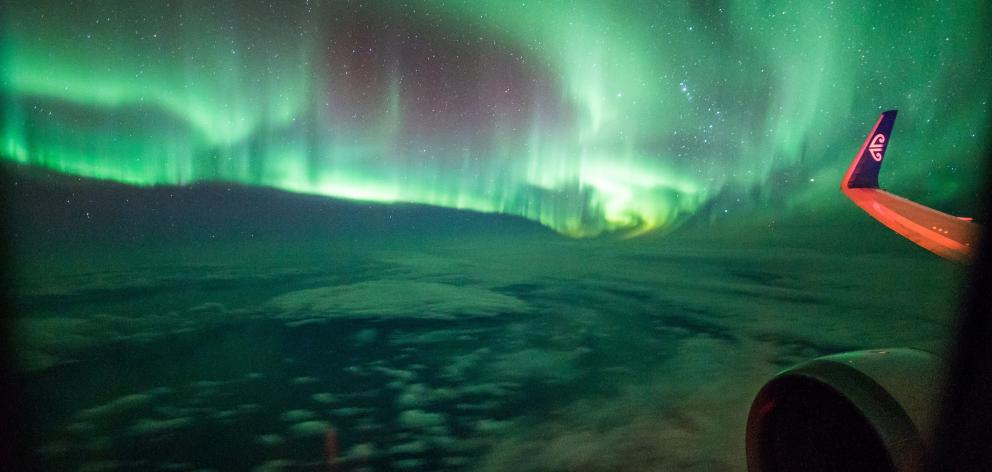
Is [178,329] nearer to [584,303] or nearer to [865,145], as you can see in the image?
[584,303]

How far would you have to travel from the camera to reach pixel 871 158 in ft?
26.6

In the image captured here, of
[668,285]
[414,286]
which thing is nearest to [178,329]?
[414,286]

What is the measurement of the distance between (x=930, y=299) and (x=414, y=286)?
15991 millimetres

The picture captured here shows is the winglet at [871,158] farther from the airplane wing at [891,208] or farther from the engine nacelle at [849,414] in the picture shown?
the engine nacelle at [849,414]

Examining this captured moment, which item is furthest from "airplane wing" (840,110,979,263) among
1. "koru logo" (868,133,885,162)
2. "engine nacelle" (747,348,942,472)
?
"engine nacelle" (747,348,942,472)

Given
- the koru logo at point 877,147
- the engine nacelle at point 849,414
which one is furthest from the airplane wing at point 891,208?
the engine nacelle at point 849,414

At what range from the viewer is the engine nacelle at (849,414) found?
131 cm

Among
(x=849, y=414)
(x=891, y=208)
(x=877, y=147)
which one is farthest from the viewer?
(x=877, y=147)

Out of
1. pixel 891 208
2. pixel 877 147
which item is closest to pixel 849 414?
pixel 891 208

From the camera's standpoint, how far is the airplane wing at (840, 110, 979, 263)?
521 centimetres

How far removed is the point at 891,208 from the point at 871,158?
1.21 m

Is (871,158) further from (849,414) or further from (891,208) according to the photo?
(849,414)

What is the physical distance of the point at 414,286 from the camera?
16281mm

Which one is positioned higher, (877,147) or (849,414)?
(877,147)
